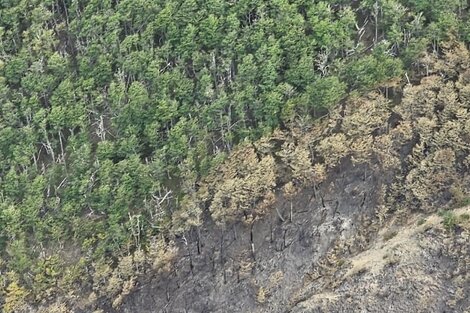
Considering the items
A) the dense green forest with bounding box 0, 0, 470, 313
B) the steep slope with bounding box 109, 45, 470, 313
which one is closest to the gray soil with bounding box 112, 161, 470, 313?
the steep slope with bounding box 109, 45, 470, 313

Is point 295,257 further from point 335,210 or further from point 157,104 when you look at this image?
point 157,104

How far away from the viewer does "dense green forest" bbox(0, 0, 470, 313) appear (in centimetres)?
6912

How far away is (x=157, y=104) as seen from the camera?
71938 millimetres

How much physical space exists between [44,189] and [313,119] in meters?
29.6

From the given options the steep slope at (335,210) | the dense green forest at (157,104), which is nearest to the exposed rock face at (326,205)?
the steep slope at (335,210)

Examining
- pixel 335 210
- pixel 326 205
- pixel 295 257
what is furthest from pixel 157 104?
pixel 335 210

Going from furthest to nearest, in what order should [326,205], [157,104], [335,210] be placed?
[157,104]
[326,205]
[335,210]

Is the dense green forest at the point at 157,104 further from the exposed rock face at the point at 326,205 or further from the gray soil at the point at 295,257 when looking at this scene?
the gray soil at the point at 295,257

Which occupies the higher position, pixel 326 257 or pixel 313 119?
pixel 313 119

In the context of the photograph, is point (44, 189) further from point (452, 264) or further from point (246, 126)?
point (452, 264)

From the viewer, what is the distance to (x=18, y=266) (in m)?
68.4

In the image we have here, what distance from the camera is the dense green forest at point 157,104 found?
69.1 m

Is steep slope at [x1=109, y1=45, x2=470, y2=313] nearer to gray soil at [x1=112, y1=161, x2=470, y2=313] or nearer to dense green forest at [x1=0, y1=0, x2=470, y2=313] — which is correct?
gray soil at [x1=112, y1=161, x2=470, y2=313]

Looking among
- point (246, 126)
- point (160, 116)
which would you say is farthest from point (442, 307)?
point (160, 116)
